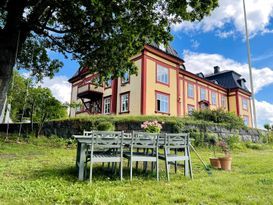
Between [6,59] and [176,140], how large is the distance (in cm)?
580

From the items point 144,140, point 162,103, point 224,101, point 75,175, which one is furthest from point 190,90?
point 75,175

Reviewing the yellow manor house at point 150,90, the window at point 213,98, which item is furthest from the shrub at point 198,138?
the window at point 213,98

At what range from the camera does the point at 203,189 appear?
4.06 m

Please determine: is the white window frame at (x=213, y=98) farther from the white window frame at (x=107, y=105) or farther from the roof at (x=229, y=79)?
the white window frame at (x=107, y=105)

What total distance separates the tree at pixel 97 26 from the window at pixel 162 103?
8618mm

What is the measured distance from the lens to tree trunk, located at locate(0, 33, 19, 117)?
7.36m

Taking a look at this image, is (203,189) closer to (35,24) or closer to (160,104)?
(35,24)

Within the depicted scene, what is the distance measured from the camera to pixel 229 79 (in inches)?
1246

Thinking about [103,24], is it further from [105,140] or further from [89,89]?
[89,89]

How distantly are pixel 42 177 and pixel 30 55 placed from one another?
807 cm

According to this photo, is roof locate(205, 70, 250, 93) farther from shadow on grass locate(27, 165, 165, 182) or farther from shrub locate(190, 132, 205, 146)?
shadow on grass locate(27, 165, 165, 182)

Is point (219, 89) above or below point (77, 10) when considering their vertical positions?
above

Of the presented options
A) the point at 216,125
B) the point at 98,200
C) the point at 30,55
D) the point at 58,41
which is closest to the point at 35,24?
the point at 58,41

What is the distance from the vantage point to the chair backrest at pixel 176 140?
16.6ft
